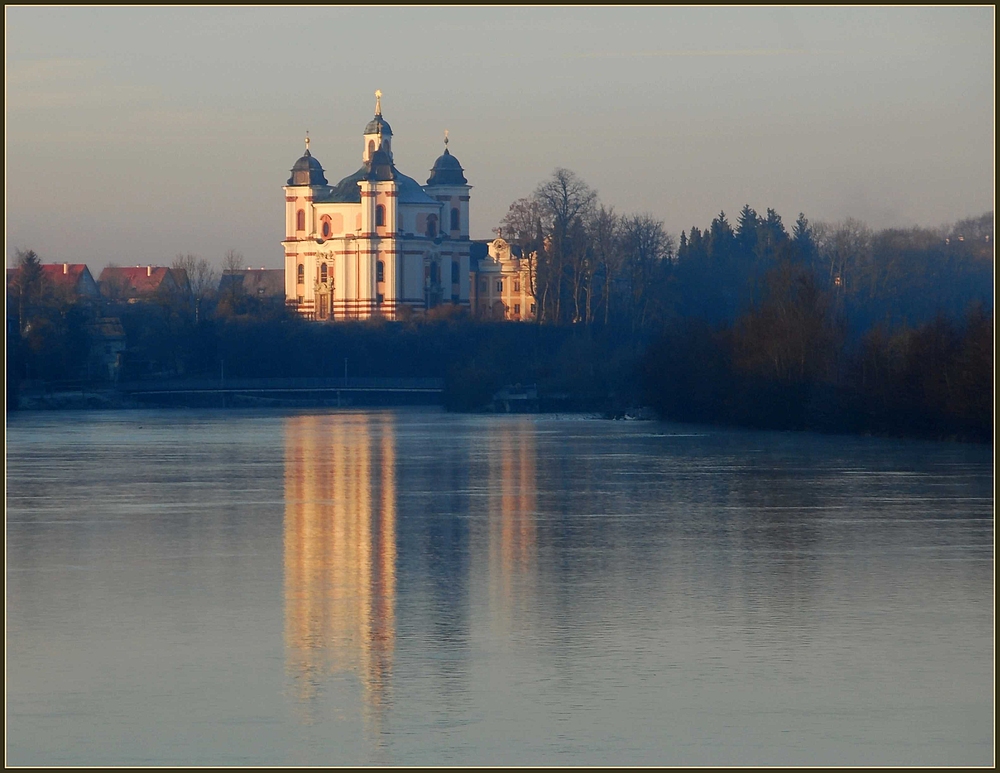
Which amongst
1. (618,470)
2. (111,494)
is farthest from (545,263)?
(111,494)

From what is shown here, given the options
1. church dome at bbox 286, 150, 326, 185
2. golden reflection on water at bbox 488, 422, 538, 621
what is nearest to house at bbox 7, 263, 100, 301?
church dome at bbox 286, 150, 326, 185

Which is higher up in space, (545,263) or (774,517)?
(545,263)

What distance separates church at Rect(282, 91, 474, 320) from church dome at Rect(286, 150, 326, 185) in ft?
0.23

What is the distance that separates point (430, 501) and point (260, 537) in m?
5.23

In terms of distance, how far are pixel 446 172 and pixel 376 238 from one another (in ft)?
33.1

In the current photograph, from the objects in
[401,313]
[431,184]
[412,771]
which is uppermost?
[431,184]

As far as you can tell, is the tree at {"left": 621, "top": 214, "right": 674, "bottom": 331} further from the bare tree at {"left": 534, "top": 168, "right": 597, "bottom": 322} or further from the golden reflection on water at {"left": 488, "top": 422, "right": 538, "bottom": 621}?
the golden reflection on water at {"left": 488, "top": 422, "right": 538, "bottom": 621}

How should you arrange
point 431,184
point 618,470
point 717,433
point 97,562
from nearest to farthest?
point 97,562, point 618,470, point 717,433, point 431,184

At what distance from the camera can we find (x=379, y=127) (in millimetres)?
111812

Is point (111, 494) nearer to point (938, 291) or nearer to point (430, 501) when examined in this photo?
point (430, 501)

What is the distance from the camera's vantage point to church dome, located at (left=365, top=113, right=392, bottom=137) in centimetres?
11181

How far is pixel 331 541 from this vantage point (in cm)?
1939

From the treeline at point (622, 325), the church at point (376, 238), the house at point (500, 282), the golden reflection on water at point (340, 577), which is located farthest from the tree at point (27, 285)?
the golden reflection on water at point (340, 577)

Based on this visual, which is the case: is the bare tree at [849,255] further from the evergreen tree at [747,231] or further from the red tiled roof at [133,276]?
the red tiled roof at [133,276]
